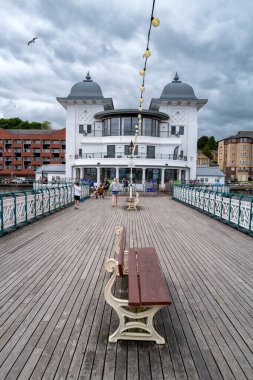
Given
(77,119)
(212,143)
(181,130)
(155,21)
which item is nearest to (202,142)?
(212,143)

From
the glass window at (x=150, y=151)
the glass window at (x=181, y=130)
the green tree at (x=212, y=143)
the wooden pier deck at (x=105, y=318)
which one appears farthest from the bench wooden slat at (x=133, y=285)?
the green tree at (x=212, y=143)

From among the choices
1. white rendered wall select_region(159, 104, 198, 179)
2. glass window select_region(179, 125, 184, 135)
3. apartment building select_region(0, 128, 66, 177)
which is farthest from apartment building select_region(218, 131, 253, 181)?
apartment building select_region(0, 128, 66, 177)

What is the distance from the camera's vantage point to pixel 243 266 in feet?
17.2

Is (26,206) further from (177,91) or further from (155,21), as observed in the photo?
(177,91)

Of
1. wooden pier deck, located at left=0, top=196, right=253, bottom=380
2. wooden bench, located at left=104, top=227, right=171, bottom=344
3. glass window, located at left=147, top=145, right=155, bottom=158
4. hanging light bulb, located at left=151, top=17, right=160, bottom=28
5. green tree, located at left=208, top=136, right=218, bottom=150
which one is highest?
green tree, located at left=208, top=136, right=218, bottom=150

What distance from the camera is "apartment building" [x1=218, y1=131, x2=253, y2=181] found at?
79562mm

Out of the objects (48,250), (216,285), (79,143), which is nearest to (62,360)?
(216,285)

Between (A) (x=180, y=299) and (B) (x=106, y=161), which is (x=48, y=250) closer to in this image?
(A) (x=180, y=299)

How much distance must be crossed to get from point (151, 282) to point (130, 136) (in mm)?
32570

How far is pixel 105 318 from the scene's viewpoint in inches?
125

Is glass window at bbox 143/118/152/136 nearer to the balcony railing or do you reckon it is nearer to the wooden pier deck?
the balcony railing

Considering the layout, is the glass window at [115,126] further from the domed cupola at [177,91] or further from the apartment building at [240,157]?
the apartment building at [240,157]

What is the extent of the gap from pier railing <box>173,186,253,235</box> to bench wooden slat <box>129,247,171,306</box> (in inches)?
224

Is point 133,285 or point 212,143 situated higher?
point 212,143
